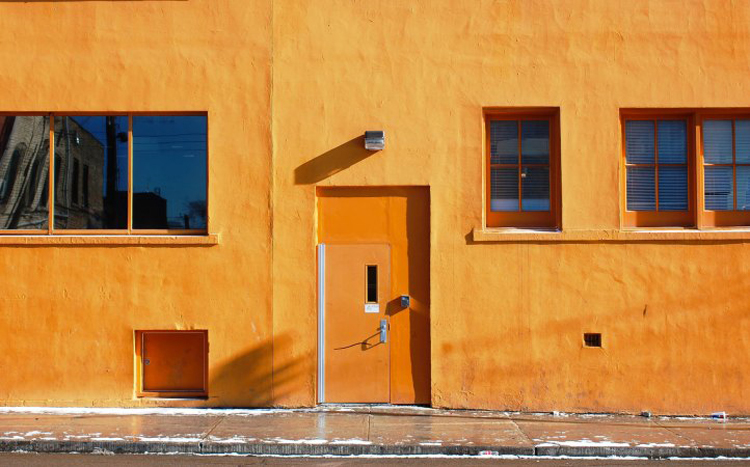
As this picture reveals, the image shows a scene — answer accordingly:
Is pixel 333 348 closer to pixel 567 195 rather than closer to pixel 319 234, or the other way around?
pixel 319 234

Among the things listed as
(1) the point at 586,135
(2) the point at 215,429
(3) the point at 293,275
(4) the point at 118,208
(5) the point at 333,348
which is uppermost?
(1) the point at 586,135

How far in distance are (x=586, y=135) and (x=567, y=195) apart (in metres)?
0.79

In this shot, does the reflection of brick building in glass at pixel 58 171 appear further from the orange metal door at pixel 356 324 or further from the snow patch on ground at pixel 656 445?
the snow patch on ground at pixel 656 445

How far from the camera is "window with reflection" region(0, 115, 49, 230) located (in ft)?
34.3

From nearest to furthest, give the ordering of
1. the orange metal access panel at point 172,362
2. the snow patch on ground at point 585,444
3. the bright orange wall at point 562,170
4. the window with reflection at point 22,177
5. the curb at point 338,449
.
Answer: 1. the curb at point 338,449
2. the snow patch on ground at point 585,444
3. the bright orange wall at point 562,170
4. the orange metal access panel at point 172,362
5. the window with reflection at point 22,177

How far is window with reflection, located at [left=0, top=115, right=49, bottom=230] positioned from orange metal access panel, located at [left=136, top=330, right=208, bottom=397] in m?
2.09

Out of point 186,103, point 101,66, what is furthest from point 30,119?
point 186,103

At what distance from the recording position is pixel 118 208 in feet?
34.1

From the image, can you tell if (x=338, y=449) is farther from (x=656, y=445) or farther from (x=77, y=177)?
(x=77, y=177)

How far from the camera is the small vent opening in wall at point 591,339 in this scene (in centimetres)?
1016

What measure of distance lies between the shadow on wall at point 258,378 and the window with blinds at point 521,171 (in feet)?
10.2

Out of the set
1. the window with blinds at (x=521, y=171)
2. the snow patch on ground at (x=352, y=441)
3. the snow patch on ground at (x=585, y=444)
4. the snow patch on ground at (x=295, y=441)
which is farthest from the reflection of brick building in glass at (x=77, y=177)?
the snow patch on ground at (x=585, y=444)

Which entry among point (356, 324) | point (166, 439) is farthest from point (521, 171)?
point (166, 439)

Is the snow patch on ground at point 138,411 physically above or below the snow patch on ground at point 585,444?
above
